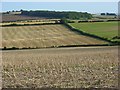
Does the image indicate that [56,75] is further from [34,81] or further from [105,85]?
[105,85]

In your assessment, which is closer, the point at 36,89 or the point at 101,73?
the point at 36,89

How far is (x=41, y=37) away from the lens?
58.0m

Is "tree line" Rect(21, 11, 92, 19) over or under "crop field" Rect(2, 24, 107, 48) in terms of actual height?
over

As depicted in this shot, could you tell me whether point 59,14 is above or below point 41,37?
above

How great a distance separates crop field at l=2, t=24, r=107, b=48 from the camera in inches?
1909

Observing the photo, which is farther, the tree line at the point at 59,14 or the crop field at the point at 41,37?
the tree line at the point at 59,14

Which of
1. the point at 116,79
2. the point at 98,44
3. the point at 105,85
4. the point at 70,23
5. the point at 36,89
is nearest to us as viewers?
the point at 36,89

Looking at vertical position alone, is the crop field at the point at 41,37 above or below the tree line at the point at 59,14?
below

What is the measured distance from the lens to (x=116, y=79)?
623 inches

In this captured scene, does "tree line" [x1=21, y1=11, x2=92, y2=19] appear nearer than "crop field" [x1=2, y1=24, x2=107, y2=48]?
No

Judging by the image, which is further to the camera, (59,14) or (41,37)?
(59,14)

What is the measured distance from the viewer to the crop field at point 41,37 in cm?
4850

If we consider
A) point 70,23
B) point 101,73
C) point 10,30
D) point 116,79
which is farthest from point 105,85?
point 70,23

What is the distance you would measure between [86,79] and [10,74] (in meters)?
4.72
